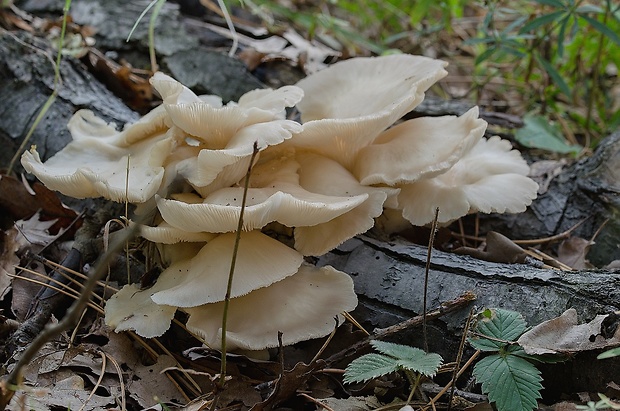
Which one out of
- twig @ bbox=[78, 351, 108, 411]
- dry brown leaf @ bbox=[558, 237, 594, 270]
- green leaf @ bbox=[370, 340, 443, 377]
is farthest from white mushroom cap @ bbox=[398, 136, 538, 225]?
twig @ bbox=[78, 351, 108, 411]

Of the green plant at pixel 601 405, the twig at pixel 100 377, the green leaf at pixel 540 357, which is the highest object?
the green plant at pixel 601 405

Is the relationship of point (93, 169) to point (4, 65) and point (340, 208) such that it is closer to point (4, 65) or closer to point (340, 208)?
point (340, 208)

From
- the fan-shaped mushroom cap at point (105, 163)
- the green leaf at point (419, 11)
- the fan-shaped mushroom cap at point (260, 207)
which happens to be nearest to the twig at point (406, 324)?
the fan-shaped mushroom cap at point (260, 207)

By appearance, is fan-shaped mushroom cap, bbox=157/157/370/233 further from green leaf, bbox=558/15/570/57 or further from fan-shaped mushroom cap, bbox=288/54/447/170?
green leaf, bbox=558/15/570/57

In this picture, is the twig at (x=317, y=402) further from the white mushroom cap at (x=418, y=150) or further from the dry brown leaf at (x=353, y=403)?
the white mushroom cap at (x=418, y=150)

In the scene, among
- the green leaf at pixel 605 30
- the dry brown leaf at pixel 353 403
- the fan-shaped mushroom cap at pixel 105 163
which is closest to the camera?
the dry brown leaf at pixel 353 403

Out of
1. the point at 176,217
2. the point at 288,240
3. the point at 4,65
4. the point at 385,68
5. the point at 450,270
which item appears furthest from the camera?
the point at 4,65

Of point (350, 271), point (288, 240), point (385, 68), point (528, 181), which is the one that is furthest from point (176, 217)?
point (528, 181)
